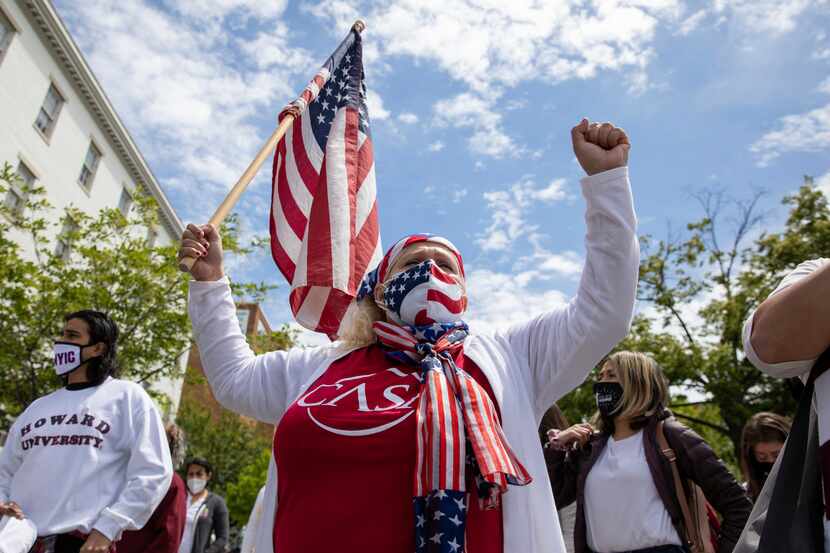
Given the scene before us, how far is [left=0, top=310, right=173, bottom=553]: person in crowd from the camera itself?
367 centimetres

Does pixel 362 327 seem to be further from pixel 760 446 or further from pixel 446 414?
pixel 760 446

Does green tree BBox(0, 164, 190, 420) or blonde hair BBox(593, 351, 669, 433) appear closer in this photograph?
blonde hair BBox(593, 351, 669, 433)

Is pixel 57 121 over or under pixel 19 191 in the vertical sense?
over

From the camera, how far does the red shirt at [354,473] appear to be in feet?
6.49

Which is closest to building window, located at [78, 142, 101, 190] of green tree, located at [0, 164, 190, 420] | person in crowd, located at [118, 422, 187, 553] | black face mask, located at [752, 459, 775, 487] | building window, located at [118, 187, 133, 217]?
building window, located at [118, 187, 133, 217]

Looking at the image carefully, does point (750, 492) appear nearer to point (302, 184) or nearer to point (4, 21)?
point (302, 184)

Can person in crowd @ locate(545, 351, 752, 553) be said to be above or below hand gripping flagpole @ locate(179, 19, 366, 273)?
below

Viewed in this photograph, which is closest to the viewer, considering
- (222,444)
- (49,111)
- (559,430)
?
(559,430)

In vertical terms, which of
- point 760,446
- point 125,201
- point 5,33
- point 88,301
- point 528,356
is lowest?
point 528,356

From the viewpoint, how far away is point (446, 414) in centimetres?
204

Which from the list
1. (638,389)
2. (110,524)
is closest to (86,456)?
(110,524)

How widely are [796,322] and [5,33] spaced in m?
22.8

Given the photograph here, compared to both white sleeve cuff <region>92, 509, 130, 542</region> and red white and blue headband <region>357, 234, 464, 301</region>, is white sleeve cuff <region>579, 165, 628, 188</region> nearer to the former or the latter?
red white and blue headband <region>357, 234, 464, 301</region>

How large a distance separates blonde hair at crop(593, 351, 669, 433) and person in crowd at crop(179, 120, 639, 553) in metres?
1.81
